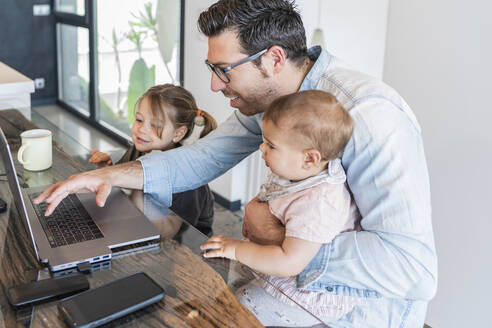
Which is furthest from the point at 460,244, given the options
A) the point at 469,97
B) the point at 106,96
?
the point at 106,96

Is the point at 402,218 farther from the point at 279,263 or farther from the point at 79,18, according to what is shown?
the point at 79,18

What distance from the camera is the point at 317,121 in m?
1.05

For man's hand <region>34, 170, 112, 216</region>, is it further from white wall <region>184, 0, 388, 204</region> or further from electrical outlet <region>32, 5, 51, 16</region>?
electrical outlet <region>32, 5, 51, 16</region>

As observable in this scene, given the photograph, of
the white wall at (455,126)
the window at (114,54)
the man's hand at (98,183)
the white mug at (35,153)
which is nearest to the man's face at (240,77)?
the man's hand at (98,183)

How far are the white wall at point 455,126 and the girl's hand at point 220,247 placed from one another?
117cm

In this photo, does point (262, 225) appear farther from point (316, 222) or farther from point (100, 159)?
point (100, 159)

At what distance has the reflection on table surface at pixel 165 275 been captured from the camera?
85 centimetres

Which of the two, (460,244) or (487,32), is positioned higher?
(487,32)

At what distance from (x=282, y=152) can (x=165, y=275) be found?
350mm

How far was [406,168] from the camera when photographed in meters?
1.09

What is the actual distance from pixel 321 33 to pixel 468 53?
2.93 feet

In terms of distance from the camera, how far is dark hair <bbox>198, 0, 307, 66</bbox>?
1.31 meters

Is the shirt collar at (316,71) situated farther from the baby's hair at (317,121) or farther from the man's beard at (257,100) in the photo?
the baby's hair at (317,121)

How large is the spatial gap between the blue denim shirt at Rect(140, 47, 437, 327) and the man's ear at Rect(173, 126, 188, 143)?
2.72ft
